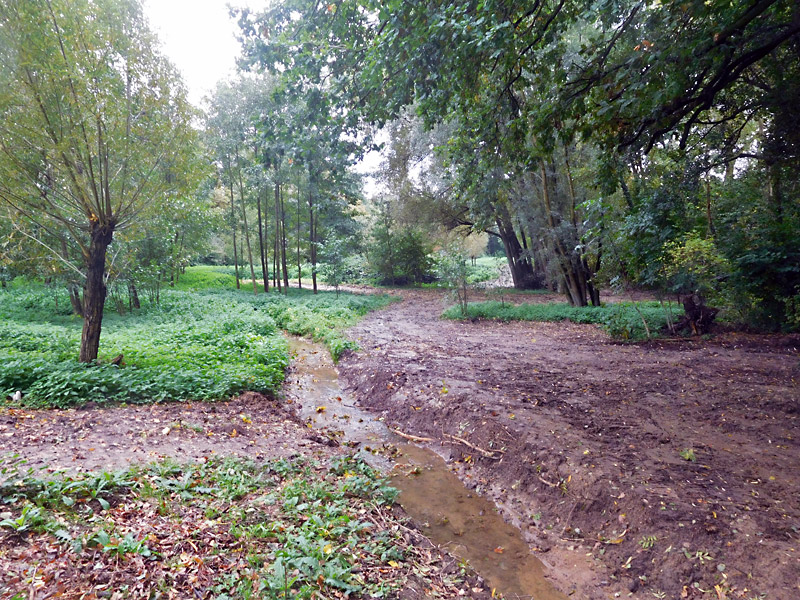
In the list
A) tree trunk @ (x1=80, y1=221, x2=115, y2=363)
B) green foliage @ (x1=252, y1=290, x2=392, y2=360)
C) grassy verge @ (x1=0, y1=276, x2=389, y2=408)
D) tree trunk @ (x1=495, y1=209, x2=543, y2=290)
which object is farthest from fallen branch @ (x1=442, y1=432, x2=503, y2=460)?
tree trunk @ (x1=495, y1=209, x2=543, y2=290)

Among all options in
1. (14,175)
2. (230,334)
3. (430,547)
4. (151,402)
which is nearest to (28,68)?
(14,175)

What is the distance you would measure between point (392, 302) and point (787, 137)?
16.7 meters

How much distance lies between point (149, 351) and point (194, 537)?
19.0 ft

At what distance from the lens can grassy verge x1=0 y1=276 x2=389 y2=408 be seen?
20.1 ft

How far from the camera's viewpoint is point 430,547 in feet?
12.6

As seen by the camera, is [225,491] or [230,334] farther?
[230,334]

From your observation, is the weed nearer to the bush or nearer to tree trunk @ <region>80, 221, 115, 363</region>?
the bush

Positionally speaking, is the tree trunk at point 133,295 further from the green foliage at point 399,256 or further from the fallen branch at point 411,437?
the green foliage at point 399,256

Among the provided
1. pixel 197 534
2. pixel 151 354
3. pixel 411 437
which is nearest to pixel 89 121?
pixel 151 354

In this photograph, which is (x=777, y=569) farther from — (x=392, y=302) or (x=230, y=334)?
(x=392, y=302)

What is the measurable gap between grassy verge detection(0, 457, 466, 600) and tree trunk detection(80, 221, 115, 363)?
378 cm

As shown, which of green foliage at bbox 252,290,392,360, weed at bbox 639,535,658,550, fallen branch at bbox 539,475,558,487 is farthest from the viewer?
green foliage at bbox 252,290,392,360

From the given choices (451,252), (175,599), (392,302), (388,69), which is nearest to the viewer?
(175,599)

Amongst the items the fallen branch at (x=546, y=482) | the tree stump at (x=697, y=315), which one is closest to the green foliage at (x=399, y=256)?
the tree stump at (x=697, y=315)
